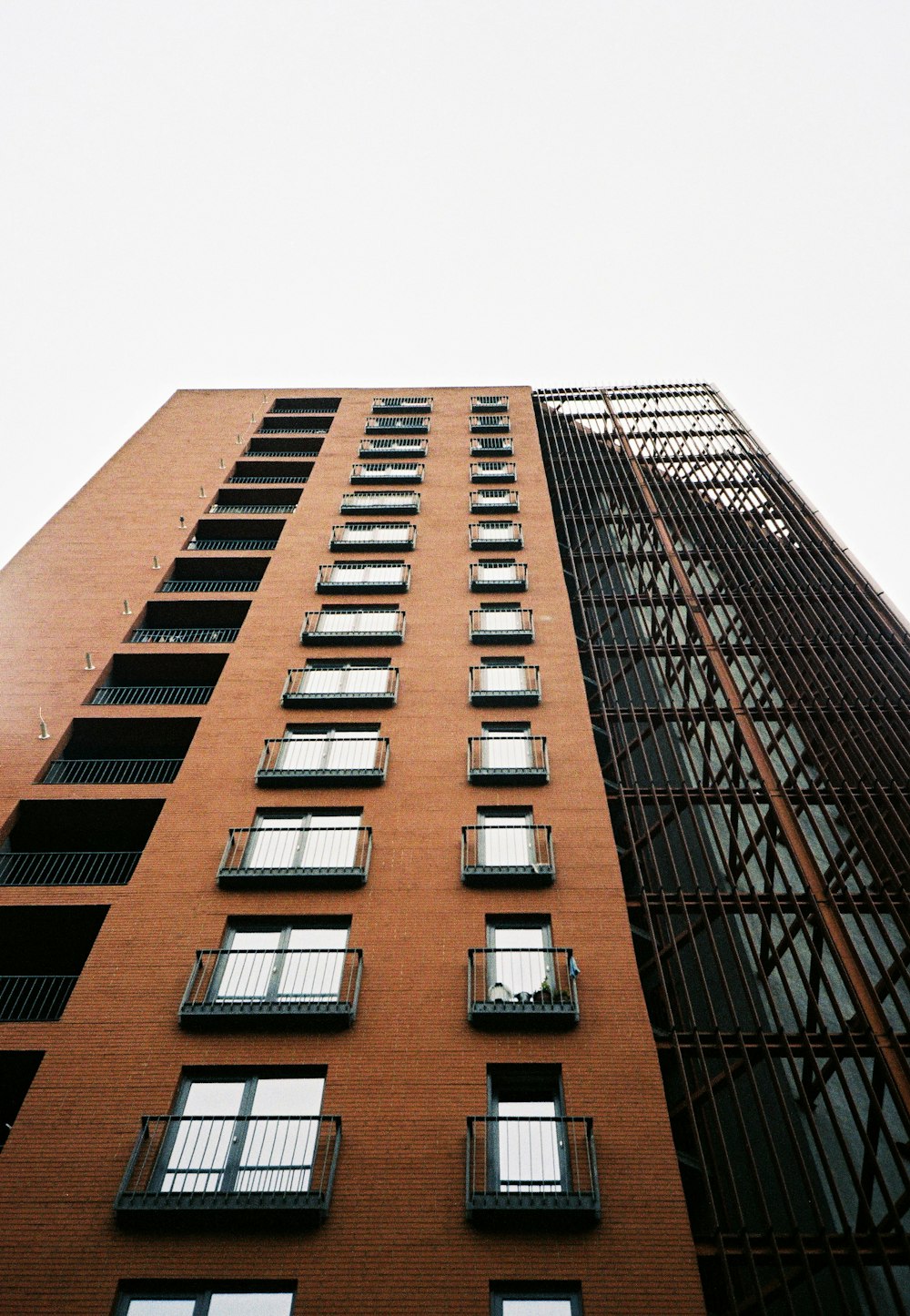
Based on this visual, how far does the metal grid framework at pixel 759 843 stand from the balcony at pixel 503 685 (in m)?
2.25

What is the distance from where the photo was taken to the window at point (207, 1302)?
1148cm

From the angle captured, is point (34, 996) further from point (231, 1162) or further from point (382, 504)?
point (382, 504)

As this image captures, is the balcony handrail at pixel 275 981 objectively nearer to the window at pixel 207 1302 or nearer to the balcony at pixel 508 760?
the window at pixel 207 1302

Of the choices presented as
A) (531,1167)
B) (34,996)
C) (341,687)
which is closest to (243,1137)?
(531,1167)

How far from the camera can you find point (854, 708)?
22547mm

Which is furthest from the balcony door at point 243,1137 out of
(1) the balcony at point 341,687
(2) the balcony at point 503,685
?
(2) the balcony at point 503,685

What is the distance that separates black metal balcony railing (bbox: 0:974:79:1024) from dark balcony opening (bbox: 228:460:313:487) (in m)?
21.5

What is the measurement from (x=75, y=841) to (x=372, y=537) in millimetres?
13187

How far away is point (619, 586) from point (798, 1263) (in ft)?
66.6

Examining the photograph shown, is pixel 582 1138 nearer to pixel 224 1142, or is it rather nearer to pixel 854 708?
pixel 224 1142

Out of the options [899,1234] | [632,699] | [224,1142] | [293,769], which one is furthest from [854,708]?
[224,1142]

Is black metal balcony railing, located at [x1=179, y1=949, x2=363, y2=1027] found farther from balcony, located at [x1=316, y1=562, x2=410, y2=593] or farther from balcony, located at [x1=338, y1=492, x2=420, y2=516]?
balcony, located at [x1=338, y1=492, x2=420, y2=516]

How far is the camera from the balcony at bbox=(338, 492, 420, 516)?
30281 mm

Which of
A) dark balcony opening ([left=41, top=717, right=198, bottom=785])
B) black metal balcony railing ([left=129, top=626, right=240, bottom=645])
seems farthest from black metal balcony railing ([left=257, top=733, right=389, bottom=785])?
black metal balcony railing ([left=129, top=626, right=240, bottom=645])
